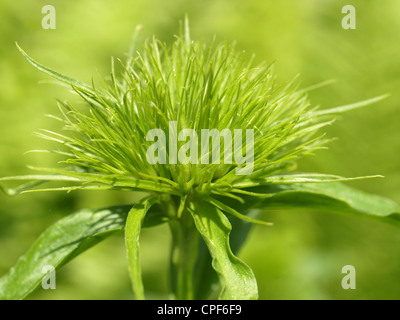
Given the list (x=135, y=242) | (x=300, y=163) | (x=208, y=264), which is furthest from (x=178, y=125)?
(x=300, y=163)

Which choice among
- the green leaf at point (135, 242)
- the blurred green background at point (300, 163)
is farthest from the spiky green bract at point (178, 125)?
the blurred green background at point (300, 163)

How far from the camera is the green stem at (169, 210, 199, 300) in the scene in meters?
0.86

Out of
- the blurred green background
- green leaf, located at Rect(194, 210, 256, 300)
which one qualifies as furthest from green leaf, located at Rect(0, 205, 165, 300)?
the blurred green background

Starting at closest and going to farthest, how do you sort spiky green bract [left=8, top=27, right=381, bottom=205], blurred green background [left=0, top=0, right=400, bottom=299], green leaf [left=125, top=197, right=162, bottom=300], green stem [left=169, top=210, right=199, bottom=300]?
green leaf [left=125, top=197, right=162, bottom=300]
spiky green bract [left=8, top=27, right=381, bottom=205]
green stem [left=169, top=210, right=199, bottom=300]
blurred green background [left=0, top=0, right=400, bottom=299]

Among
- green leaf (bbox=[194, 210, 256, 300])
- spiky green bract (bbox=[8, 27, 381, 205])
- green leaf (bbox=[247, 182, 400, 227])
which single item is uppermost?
spiky green bract (bbox=[8, 27, 381, 205])

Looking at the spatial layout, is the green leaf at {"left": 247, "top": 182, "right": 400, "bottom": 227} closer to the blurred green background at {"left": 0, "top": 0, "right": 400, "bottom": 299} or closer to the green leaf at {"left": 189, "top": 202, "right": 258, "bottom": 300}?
the green leaf at {"left": 189, "top": 202, "right": 258, "bottom": 300}

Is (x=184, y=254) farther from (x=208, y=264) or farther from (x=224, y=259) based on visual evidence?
(x=224, y=259)

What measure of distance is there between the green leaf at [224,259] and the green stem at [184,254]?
10 cm

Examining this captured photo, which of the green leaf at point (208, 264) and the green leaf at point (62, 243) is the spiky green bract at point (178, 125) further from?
the green leaf at point (208, 264)

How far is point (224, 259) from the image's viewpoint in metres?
0.69

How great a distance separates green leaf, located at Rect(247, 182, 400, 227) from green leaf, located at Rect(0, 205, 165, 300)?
187 mm

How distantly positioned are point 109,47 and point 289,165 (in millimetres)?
1682

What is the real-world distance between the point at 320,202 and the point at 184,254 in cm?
24
